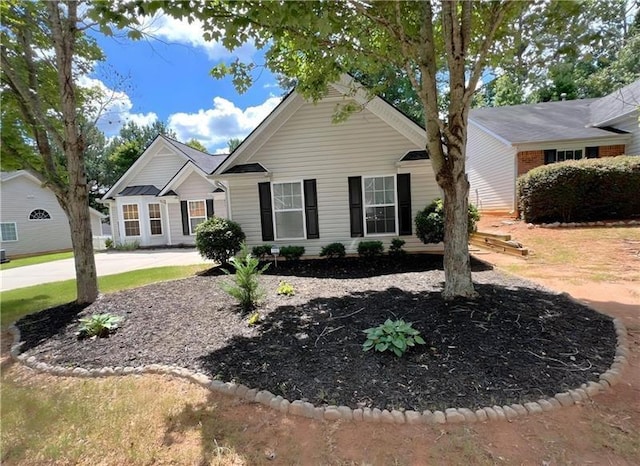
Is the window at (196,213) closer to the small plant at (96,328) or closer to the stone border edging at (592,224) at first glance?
the small plant at (96,328)

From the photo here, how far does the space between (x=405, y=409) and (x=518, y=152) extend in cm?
1562

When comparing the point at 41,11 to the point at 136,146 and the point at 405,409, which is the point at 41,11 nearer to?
the point at 405,409

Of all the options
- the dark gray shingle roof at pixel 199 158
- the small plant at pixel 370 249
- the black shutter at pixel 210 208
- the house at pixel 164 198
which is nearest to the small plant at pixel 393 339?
the small plant at pixel 370 249

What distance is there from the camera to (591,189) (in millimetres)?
11516

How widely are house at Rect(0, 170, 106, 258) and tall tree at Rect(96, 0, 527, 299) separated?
845 inches

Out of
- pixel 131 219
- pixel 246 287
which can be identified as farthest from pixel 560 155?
pixel 131 219

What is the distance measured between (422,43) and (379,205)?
577 cm

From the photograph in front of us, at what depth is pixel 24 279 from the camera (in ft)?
36.7

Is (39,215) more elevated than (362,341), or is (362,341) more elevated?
(39,215)

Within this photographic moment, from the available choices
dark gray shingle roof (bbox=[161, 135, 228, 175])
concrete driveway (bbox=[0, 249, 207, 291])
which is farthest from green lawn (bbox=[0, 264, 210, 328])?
dark gray shingle roof (bbox=[161, 135, 228, 175])

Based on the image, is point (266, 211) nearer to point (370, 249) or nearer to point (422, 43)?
point (370, 249)

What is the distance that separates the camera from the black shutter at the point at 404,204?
9.94m

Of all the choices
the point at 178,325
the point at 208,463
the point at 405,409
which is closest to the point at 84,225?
the point at 178,325

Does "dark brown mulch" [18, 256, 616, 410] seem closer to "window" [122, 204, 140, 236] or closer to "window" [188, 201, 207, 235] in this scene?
"window" [188, 201, 207, 235]
